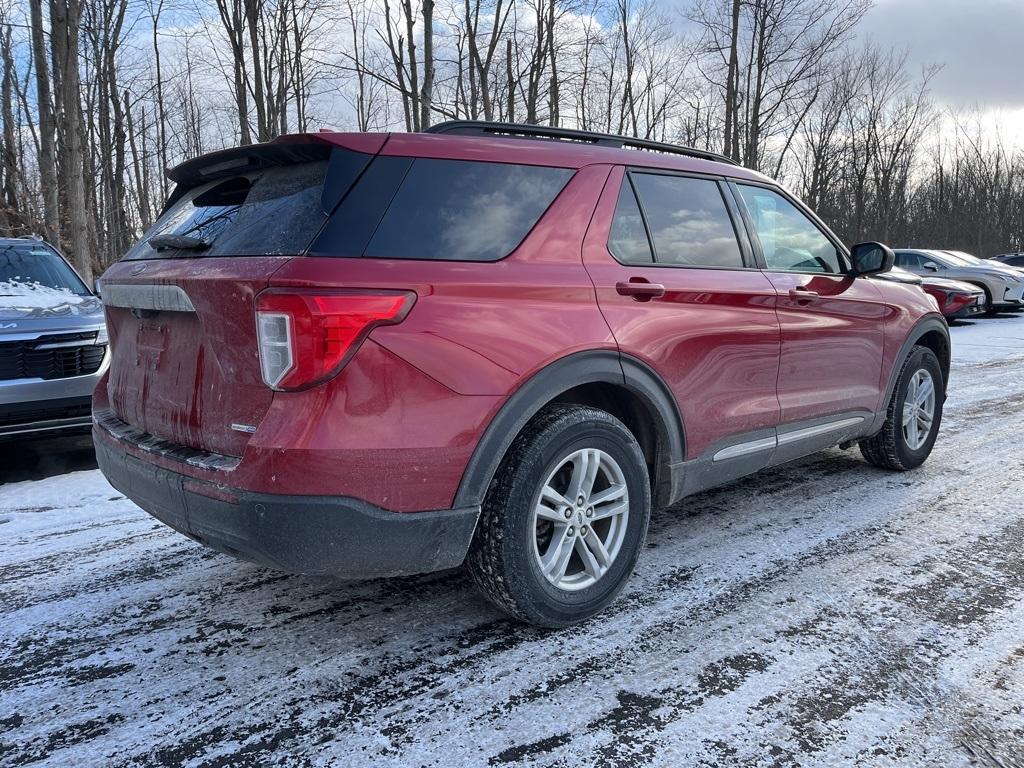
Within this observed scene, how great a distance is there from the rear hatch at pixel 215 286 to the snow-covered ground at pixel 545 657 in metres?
0.81

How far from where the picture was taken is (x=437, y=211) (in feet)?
8.09

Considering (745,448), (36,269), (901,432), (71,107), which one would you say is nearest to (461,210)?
(745,448)

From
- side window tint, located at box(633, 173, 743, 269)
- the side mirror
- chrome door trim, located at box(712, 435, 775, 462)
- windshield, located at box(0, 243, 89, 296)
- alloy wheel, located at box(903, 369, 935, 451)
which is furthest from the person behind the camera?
windshield, located at box(0, 243, 89, 296)

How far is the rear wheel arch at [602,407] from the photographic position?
2.44m

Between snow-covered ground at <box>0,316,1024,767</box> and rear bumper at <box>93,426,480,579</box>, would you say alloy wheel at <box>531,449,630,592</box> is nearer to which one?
snow-covered ground at <box>0,316,1024,767</box>

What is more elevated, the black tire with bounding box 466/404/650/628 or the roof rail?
the roof rail

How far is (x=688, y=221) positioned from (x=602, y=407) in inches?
38.5

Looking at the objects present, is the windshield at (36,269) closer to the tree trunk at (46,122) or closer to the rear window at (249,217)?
the rear window at (249,217)

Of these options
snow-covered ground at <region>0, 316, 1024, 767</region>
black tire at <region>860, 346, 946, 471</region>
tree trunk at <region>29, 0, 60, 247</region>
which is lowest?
snow-covered ground at <region>0, 316, 1024, 767</region>

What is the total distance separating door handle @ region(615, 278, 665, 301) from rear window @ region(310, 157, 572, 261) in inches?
17.4

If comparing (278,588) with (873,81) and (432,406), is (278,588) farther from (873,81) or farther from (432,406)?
(873,81)

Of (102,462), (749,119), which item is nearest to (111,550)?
(102,462)

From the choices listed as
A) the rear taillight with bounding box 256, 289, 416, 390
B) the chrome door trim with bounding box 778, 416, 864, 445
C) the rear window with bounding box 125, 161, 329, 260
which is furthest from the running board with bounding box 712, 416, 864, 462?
the rear window with bounding box 125, 161, 329, 260

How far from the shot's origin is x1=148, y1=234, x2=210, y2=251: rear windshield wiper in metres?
2.63
